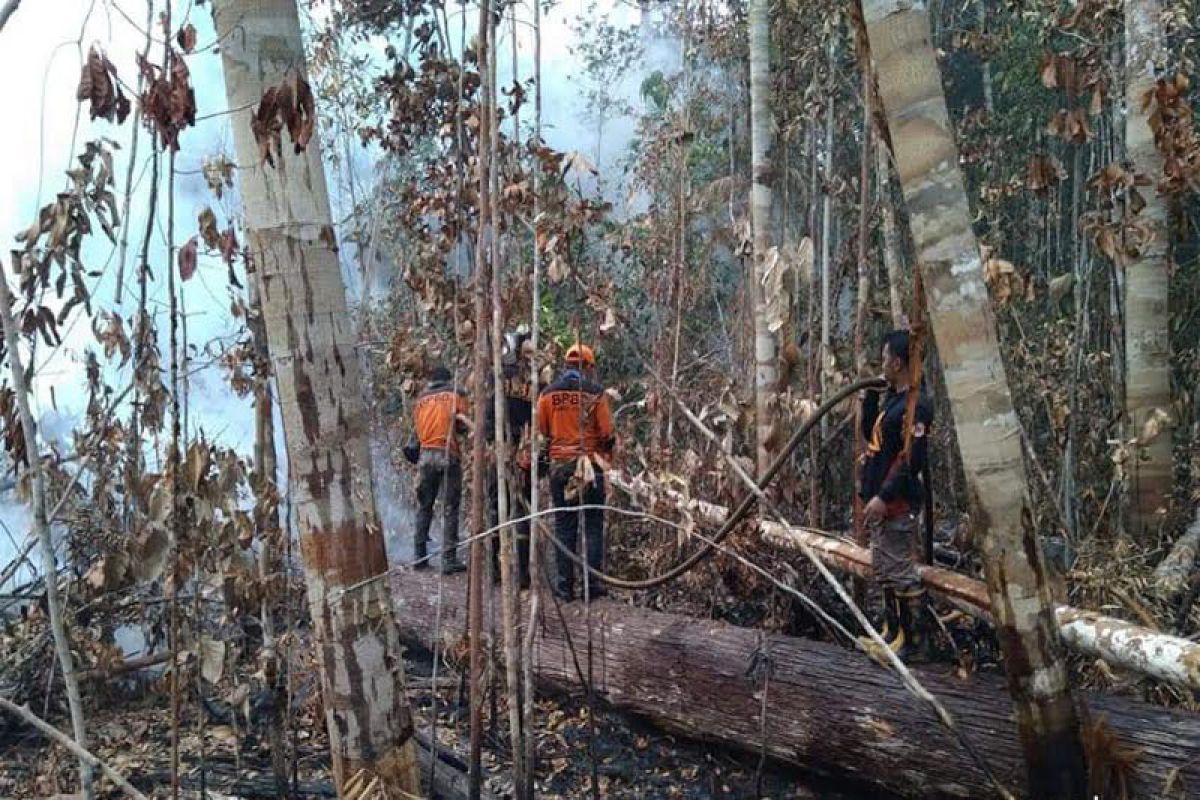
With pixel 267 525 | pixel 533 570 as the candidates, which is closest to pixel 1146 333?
pixel 533 570

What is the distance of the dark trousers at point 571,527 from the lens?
6.45 m

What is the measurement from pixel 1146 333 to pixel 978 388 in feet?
10.5

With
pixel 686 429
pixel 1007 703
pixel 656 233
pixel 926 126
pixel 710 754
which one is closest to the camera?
pixel 926 126

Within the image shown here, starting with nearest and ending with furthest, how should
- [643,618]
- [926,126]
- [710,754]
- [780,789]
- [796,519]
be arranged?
[926,126] → [780,789] → [710,754] → [643,618] → [796,519]

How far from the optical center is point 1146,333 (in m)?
5.77

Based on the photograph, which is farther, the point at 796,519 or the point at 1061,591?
the point at 796,519

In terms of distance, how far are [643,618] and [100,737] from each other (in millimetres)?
3189

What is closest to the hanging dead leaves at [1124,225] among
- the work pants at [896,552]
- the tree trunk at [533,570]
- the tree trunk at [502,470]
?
the work pants at [896,552]

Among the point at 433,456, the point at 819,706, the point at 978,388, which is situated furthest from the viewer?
the point at 433,456

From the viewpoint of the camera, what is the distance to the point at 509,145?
477 cm

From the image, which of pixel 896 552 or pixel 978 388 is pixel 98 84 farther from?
pixel 896 552

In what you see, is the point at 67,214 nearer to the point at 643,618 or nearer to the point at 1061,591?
the point at 643,618

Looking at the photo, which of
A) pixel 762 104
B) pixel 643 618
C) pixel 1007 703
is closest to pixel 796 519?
pixel 643 618

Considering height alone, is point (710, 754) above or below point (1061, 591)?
below
